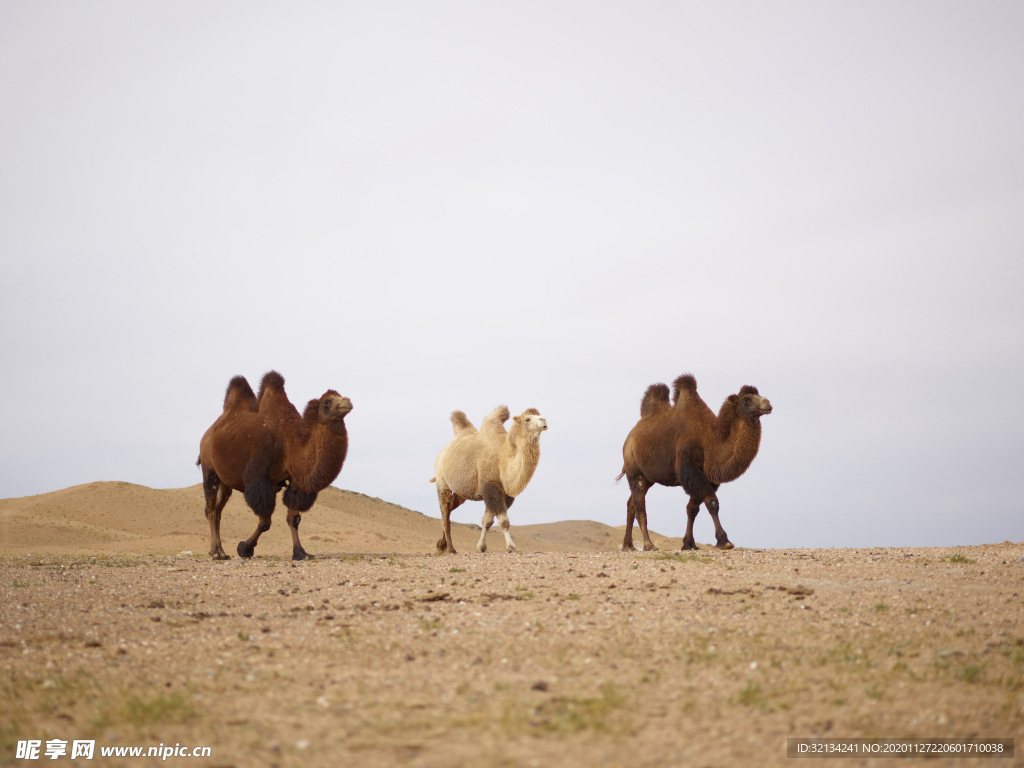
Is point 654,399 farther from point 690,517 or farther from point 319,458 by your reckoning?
point 319,458

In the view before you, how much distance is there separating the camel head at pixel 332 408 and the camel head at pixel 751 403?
7.65m

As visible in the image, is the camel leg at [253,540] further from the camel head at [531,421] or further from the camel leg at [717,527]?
the camel leg at [717,527]

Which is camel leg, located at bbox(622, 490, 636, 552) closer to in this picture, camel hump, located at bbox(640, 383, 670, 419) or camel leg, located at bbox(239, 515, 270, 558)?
camel hump, located at bbox(640, 383, 670, 419)

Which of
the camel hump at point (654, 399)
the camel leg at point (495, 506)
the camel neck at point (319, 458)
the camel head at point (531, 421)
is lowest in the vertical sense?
the camel leg at point (495, 506)

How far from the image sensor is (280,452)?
1514 cm

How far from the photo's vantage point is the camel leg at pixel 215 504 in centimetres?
1606

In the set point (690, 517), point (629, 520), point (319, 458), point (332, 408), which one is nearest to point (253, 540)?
point (319, 458)

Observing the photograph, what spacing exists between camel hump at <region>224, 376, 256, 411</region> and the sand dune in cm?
747

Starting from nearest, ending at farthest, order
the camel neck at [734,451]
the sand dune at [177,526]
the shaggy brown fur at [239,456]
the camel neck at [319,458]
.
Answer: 1. the camel neck at [319,458]
2. the shaggy brown fur at [239,456]
3. the camel neck at [734,451]
4. the sand dune at [177,526]

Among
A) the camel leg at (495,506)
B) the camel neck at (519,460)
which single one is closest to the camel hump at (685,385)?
the camel neck at (519,460)

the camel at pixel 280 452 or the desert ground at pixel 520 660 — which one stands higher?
the camel at pixel 280 452

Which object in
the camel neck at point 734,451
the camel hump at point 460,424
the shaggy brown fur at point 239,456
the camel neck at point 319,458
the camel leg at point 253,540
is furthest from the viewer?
the camel hump at point 460,424

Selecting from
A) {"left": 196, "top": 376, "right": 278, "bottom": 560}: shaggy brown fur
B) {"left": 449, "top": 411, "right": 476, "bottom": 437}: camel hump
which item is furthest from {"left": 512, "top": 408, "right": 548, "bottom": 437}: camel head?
{"left": 196, "top": 376, "right": 278, "bottom": 560}: shaggy brown fur

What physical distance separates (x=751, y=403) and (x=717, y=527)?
2518 millimetres
